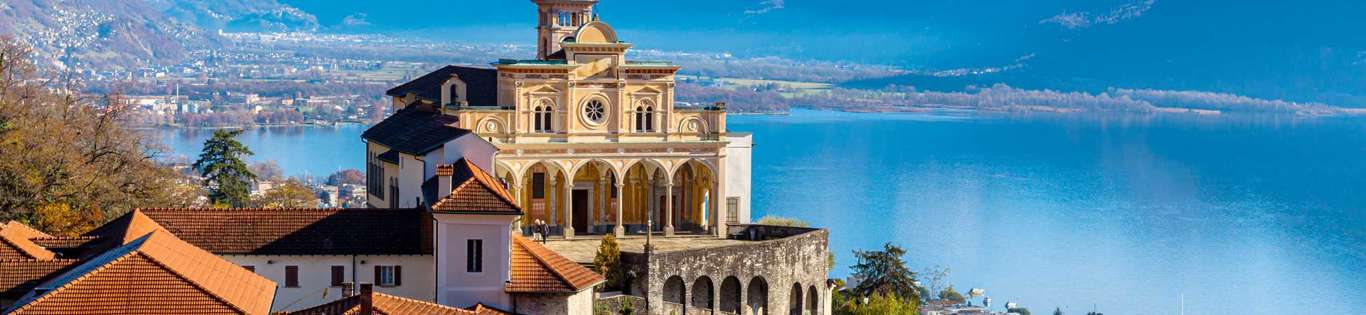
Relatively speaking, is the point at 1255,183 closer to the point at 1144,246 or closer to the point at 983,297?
the point at 1144,246

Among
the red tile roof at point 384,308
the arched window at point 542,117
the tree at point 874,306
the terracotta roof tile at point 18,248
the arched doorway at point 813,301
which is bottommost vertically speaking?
the tree at point 874,306

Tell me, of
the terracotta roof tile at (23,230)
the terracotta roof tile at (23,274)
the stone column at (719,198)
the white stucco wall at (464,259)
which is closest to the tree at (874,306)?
the stone column at (719,198)

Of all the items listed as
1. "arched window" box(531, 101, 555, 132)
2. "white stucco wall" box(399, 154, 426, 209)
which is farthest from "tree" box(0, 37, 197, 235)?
"arched window" box(531, 101, 555, 132)

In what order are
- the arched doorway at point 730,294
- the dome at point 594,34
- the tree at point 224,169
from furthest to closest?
the tree at point 224,169, the dome at point 594,34, the arched doorway at point 730,294

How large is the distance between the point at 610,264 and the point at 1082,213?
94.4 meters

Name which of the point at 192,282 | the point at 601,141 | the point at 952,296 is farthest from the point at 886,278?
the point at 192,282

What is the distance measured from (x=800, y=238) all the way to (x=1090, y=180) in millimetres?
120165

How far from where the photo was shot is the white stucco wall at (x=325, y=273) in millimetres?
33562

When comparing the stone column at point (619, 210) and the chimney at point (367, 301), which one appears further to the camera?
the stone column at point (619, 210)

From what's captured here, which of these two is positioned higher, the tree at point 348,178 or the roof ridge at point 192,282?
the roof ridge at point 192,282

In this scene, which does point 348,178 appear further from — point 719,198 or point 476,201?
point 476,201

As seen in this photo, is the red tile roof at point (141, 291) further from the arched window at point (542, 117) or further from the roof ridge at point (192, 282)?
the arched window at point (542, 117)

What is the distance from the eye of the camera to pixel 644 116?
4631cm

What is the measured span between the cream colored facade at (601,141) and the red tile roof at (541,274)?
39.4ft
